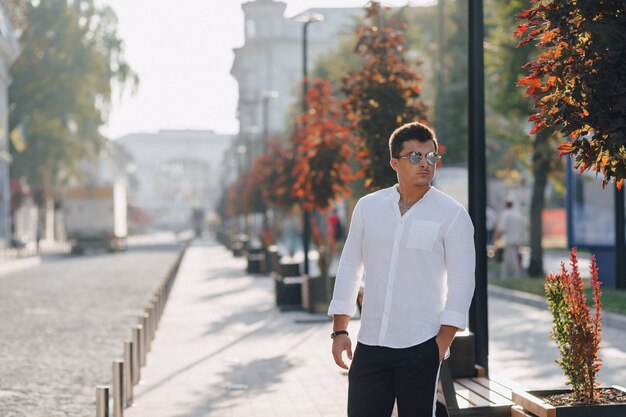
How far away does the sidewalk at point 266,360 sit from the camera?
348 inches

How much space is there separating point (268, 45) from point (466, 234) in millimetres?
101016

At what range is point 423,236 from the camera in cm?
459

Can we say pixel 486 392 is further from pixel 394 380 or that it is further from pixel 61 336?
pixel 61 336

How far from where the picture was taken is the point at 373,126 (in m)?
13.8

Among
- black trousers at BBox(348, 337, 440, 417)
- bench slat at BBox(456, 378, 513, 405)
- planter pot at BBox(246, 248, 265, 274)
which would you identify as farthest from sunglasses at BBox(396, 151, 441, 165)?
planter pot at BBox(246, 248, 265, 274)

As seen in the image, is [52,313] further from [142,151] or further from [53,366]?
[142,151]

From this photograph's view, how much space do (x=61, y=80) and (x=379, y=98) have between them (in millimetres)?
38676

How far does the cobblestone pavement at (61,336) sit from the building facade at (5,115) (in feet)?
72.4

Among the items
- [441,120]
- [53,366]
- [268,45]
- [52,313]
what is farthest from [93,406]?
[268,45]

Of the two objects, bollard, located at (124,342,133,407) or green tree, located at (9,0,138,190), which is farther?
green tree, located at (9,0,138,190)

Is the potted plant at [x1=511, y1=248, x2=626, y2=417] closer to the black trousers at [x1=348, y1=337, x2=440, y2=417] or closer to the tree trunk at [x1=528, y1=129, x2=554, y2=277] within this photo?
the black trousers at [x1=348, y1=337, x2=440, y2=417]

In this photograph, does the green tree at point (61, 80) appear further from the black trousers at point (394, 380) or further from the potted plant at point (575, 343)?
the black trousers at point (394, 380)

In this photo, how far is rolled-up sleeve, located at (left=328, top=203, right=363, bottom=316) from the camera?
4.80 metres

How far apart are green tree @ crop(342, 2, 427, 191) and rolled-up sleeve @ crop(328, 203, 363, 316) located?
343 inches
